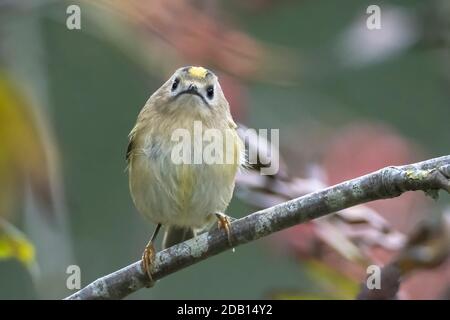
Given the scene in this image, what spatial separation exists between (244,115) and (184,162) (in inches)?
32.8

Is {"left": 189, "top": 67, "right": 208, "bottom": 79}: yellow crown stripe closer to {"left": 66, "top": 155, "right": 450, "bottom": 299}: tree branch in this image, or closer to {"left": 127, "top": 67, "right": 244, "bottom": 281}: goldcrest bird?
{"left": 127, "top": 67, "right": 244, "bottom": 281}: goldcrest bird

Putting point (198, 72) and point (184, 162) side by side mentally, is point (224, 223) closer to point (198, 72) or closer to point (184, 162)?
point (184, 162)

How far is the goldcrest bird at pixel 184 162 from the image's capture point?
9.70 ft

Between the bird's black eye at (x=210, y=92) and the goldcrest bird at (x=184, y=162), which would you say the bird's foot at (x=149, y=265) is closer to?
the goldcrest bird at (x=184, y=162)

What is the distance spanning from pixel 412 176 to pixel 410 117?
12.9ft

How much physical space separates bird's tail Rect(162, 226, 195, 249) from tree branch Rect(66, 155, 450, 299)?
2.50 ft

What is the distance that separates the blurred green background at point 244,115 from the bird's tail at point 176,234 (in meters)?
0.66

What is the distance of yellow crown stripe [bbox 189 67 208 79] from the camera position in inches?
120

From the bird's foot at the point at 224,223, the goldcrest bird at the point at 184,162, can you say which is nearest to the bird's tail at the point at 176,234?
the goldcrest bird at the point at 184,162

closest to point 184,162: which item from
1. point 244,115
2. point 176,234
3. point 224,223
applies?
point 224,223

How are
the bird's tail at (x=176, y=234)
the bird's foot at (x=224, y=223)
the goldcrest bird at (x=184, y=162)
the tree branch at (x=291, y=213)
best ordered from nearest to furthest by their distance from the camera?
the tree branch at (x=291, y=213)
the bird's foot at (x=224, y=223)
the goldcrest bird at (x=184, y=162)
the bird's tail at (x=176, y=234)

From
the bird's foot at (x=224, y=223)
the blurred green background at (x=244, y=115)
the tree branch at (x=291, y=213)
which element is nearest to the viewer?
the tree branch at (x=291, y=213)

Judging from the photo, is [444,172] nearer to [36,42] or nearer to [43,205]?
[43,205]

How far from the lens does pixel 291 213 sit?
2295 mm
